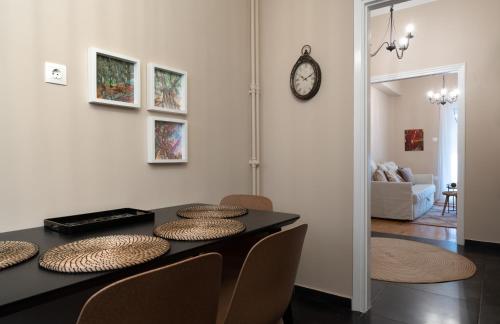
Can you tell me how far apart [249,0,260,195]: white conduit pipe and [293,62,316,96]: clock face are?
33cm

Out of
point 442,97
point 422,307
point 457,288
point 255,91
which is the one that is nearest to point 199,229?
point 255,91

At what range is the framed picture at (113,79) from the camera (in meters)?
1.55

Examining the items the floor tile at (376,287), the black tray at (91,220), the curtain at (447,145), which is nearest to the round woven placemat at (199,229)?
the black tray at (91,220)

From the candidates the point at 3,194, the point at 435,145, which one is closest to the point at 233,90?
the point at 3,194

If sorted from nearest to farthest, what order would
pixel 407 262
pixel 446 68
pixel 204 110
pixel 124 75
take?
pixel 124 75 → pixel 204 110 → pixel 407 262 → pixel 446 68

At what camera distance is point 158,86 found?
1.88m

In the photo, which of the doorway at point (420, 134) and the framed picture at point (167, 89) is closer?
the framed picture at point (167, 89)

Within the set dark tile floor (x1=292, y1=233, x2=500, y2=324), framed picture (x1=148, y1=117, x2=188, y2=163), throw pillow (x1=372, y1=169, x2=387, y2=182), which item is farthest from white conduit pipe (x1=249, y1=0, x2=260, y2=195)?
throw pillow (x1=372, y1=169, x2=387, y2=182)

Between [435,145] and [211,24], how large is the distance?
23.5ft

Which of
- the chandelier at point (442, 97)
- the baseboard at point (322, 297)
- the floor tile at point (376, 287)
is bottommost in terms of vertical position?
the floor tile at point (376, 287)

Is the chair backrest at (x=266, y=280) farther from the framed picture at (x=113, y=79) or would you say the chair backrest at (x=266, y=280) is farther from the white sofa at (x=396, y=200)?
the white sofa at (x=396, y=200)

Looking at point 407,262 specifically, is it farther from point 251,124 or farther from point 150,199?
point 150,199

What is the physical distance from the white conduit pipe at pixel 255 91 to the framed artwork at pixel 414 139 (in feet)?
21.8

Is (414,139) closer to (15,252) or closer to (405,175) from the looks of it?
(405,175)
